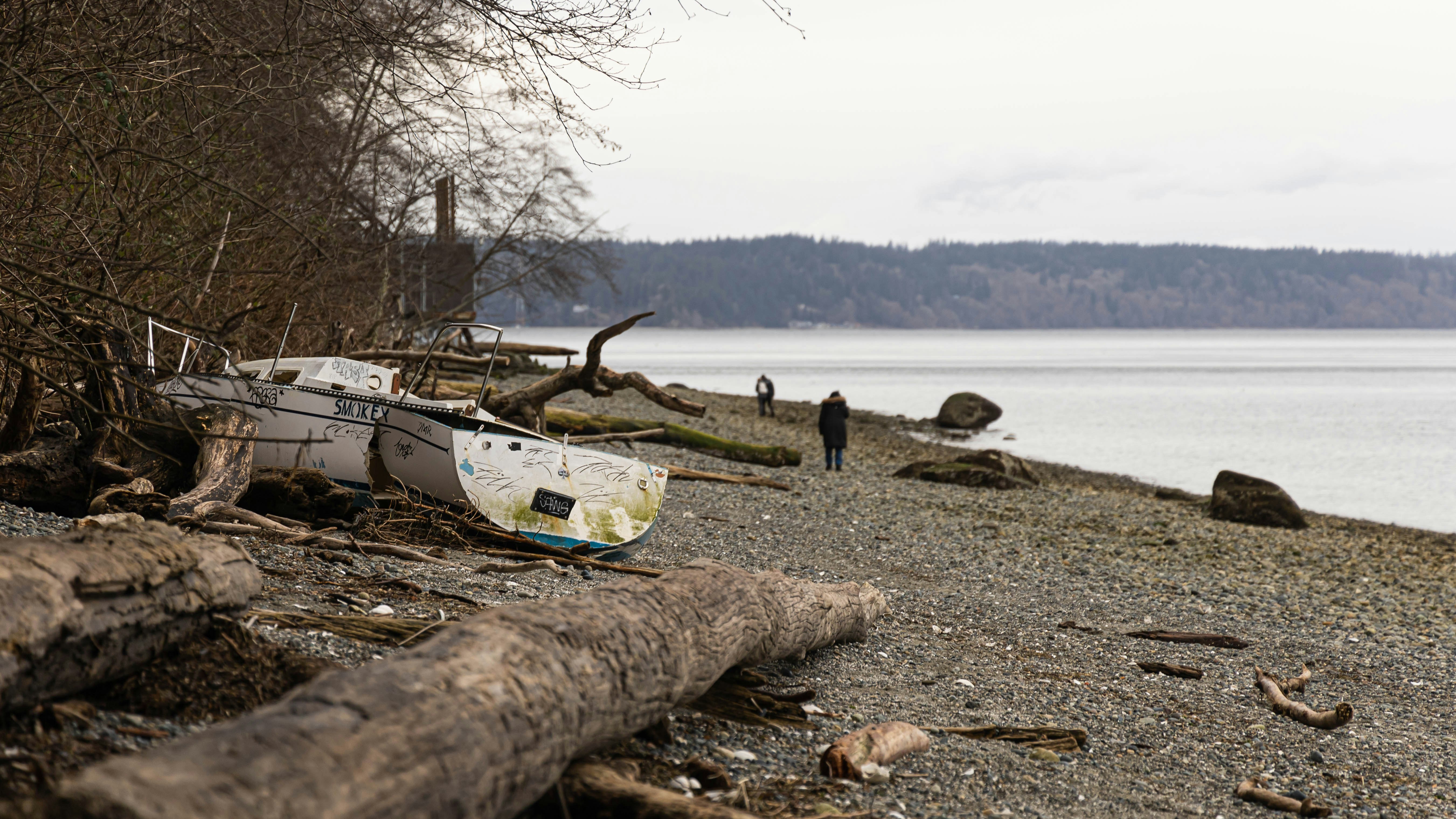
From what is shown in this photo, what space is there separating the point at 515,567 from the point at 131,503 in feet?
8.13

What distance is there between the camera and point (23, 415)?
6.89 meters

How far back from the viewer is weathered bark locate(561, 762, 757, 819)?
9.75 feet

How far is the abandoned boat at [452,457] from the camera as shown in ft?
26.9

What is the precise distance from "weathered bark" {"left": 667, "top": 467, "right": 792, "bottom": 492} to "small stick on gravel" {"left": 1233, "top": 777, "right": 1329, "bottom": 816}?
11266 millimetres

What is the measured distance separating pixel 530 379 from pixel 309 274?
77.3ft

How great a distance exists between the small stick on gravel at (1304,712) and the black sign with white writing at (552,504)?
5.64m

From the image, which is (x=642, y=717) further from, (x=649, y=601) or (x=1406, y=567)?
(x=1406, y=567)

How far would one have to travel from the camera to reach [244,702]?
3.41 meters

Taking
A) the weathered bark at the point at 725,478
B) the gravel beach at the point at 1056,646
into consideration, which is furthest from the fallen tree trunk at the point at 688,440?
the weathered bark at the point at 725,478

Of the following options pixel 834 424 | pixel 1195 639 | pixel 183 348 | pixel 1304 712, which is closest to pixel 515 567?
pixel 1304 712

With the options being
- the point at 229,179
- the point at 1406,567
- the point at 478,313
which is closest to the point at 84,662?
the point at 229,179

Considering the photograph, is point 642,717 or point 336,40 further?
point 336,40

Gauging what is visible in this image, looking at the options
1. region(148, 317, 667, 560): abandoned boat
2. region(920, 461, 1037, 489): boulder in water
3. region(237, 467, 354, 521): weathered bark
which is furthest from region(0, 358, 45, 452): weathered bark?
region(920, 461, 1037, 489): boulder in water

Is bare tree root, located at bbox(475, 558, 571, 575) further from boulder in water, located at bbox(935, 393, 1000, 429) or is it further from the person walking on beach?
boulder in water, located at bbox(935, 393, 1000, 429)
